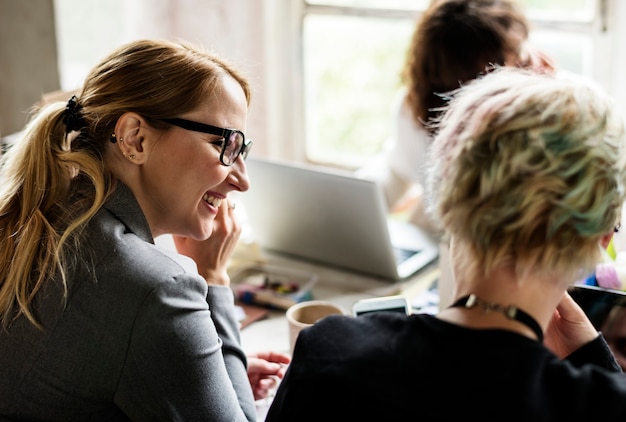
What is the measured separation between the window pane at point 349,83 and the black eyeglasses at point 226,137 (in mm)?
1823

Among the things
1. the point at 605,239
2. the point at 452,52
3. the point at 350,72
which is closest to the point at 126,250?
the point at 605,239

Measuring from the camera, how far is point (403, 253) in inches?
80.1

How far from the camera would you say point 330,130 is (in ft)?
11.2

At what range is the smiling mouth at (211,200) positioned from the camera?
1454 mm

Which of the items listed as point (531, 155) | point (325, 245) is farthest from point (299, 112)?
point (531, 155)

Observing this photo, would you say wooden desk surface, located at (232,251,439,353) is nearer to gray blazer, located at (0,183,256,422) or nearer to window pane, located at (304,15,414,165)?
gray blazer, located at (0,183,256,422)

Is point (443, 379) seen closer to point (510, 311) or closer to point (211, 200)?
point (510, 311)

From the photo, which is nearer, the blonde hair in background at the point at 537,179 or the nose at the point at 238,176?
the blonde hair in background at the point at 537,179

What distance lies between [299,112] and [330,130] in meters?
0.15

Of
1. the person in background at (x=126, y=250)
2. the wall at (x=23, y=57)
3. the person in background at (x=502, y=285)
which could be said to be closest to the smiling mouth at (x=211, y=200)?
the person in background at (x=126, y=250)

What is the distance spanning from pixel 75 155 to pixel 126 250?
19cm

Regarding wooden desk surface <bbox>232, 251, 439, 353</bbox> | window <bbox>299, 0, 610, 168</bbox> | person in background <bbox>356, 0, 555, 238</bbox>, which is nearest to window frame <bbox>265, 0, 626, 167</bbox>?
window <bbox>299, 0, 610, 168</bbox>

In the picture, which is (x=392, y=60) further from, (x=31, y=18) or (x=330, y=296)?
(x=330, y=296)

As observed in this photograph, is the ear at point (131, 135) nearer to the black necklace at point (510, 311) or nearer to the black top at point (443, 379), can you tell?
the black top at point (443, 379)
